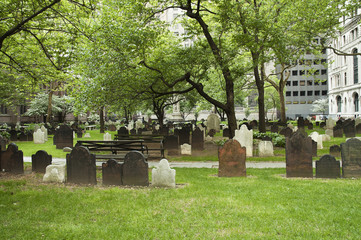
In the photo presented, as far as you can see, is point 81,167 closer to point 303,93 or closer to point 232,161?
point 232,161

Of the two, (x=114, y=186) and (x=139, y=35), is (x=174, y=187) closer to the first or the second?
(x=114, y=186)

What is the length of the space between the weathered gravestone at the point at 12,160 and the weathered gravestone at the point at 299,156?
28.6ft

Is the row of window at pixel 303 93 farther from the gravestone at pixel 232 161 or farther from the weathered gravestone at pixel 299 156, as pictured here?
the gravestone at pixel 232 161

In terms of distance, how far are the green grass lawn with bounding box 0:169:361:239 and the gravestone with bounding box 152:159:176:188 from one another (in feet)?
0.89

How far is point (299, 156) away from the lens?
879 centimetres

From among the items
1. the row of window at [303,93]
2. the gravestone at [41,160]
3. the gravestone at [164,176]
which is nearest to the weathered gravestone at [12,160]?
the gravestone at [41,160]

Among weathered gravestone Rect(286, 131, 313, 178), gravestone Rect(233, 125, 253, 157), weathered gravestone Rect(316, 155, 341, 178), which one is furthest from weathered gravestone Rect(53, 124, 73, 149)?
weathered gravestone Rect(316, 155, 341, 178)

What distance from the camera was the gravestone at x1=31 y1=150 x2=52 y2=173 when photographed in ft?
32.3

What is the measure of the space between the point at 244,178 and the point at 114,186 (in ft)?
12.4

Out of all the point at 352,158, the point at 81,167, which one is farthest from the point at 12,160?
the point at 352,158

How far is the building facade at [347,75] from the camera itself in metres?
51.9

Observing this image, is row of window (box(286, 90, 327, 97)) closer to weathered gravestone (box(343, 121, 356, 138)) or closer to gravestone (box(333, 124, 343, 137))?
gravestone (box(333, 124, 343, 137))

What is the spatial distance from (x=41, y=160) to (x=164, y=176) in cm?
484

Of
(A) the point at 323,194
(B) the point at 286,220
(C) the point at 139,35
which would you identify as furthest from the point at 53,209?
(C) the point at 139,35
